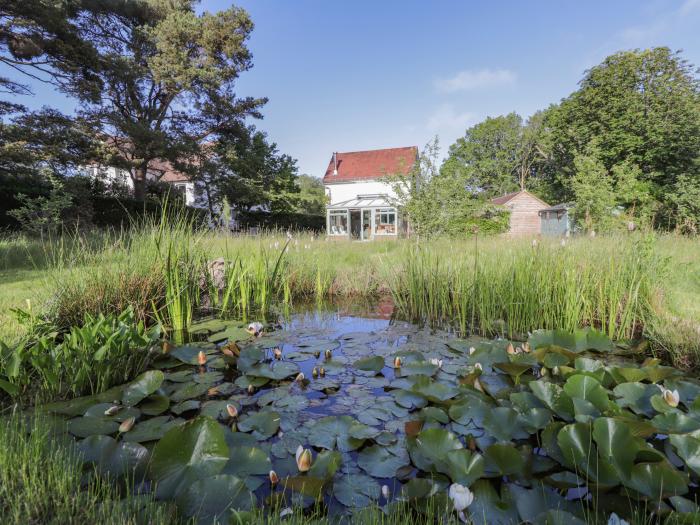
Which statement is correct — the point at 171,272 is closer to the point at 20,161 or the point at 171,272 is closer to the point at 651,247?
the point at 651,247

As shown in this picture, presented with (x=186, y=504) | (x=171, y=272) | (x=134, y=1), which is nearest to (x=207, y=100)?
(x=134, y=1)

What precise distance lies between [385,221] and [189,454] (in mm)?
21819

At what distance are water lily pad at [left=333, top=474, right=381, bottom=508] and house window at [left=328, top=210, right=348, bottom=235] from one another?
22.6 meters

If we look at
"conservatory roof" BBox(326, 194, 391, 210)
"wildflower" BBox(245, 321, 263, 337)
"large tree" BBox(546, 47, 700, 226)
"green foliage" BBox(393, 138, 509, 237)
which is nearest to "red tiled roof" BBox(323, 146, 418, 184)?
"conservatory roof" BBox(326, 194, 391, 210)

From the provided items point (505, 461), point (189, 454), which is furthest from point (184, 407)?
point (505, 461)

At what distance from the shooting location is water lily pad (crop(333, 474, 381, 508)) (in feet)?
4.26

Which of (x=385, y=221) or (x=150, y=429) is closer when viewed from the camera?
(x=150, y=429)

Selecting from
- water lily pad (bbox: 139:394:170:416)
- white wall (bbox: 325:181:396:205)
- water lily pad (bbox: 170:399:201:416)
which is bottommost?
water lily pad (bbox: 170:399:201:416)

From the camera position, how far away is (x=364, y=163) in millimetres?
25828

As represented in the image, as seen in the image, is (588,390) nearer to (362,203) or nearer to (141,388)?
(141,388)

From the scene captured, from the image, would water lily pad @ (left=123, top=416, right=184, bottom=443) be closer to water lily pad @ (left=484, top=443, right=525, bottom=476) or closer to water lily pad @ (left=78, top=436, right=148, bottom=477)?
water lily pad @ (left=78, top=436, right=148, bottom=477)

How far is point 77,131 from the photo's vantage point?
11578mm

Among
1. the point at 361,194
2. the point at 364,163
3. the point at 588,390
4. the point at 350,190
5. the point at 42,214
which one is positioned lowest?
the point at 588,390

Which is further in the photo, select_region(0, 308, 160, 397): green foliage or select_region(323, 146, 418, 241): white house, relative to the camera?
select_region(323, 146, 418, 241): white house
